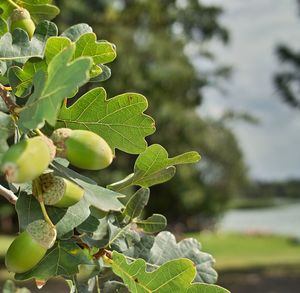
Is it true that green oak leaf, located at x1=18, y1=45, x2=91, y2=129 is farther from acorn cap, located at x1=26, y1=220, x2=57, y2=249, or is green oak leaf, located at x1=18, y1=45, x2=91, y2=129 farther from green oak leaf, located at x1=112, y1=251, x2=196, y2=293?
green oak leaf, located at x1=112, y1=251, x2=196, y2=293

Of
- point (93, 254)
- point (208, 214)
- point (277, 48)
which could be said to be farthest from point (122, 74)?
point (208, 214)

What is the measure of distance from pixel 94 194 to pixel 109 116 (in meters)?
0.14

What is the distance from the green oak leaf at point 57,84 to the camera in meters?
0.52

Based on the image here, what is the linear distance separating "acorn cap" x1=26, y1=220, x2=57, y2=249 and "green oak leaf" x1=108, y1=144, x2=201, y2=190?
0.16 metres

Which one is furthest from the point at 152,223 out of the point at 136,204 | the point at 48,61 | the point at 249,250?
the point at 249,250

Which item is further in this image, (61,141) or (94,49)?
(94,49)

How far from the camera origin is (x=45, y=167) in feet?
1.74

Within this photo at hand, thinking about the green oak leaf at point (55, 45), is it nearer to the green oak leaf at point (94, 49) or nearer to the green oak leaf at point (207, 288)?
the green oak leaf at point (94, 49)

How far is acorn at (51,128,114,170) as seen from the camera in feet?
1.93

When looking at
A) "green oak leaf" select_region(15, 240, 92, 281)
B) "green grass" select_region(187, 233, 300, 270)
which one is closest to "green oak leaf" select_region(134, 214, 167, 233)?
"green oak leaf" select_region(15, 240, 92, 281)

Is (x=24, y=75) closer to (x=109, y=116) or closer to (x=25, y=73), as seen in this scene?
(x=25, y=73)

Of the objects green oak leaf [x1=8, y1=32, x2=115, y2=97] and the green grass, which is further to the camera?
the green grass

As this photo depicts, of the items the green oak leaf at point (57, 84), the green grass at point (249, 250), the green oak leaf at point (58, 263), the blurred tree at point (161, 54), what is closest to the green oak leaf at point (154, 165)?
the green oak leaf at point (58, 263)

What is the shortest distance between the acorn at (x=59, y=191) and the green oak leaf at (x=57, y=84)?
7 cm
